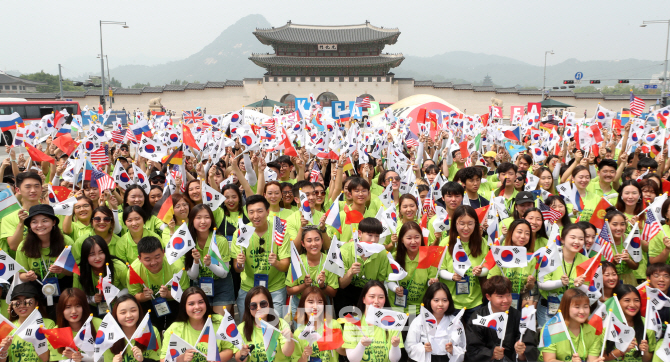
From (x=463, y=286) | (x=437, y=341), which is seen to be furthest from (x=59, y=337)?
(x=463, y=286)

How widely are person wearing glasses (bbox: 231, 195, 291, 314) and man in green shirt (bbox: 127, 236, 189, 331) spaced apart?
53 cm

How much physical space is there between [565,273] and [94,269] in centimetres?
403

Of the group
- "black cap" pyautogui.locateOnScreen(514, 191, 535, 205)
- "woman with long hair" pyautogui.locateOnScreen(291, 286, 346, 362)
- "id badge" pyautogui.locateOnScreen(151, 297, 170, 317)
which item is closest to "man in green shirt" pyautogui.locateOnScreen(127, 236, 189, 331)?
"id badge" pyautogui.locateOnScreen(151, 297, 170, 317)

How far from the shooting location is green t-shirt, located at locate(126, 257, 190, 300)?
11.7ft

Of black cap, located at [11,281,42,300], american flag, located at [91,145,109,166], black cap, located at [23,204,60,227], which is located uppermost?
american flag, located at [91,145,109,166]

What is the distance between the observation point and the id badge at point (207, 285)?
3.89m

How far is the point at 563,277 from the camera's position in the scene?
11.5ft

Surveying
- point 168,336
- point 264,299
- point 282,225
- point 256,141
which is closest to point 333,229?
point 282,225

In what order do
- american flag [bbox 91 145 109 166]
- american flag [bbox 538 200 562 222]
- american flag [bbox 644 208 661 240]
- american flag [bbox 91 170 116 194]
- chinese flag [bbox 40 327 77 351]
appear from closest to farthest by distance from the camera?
chinese flag [bbox 40 327 77 351]
american flag [bbox 644 208 661 240]
american flag [bbox 538 200 562 222]
american flag [bbox 91 170 116 194]
american flag [bbox 91 145 109 166]

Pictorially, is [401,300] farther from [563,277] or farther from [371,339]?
[563,277]

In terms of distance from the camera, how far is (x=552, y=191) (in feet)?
19.4

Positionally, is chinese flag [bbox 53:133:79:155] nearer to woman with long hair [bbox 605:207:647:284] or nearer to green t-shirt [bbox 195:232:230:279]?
green t-shirt [bbox 195:232:230:279]

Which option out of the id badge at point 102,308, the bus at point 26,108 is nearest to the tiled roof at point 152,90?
the bus at point 26,108

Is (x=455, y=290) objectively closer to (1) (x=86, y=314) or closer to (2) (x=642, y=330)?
(2) (x=642, y=330)
